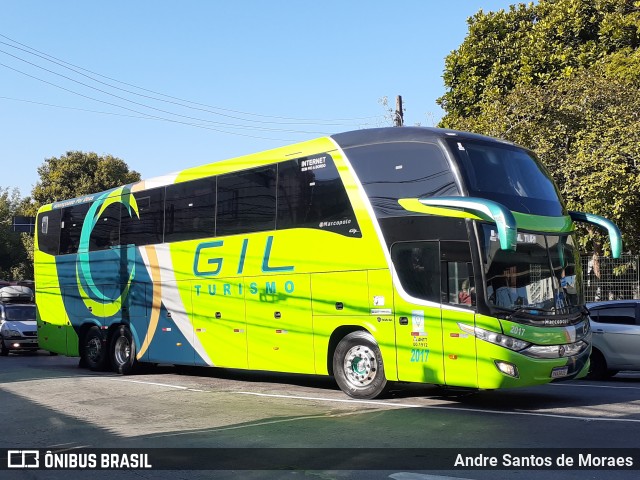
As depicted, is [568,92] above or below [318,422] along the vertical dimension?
above

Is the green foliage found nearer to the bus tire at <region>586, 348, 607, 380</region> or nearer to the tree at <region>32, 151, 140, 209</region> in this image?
the tree at <region>32, 151, 140, 209</region>

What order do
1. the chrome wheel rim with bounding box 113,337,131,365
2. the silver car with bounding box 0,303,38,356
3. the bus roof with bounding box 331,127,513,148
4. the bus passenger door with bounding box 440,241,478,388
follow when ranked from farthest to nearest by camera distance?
the silver car with bounding box 0,303,38,356, the chrome wheel rim with bounding box 113,337,131,365, the bus roof with bounding box 331,127,513,148, the bus passenger door with bounding box 440,241,478,388

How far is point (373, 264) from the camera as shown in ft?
38.7

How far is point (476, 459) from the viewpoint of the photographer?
7.25m

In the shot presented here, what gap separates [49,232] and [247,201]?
9037mm

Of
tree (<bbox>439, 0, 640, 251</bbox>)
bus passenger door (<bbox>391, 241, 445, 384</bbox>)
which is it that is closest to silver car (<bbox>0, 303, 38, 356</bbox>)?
tree (<bbox>439, 0, 640, 251</bbox>)

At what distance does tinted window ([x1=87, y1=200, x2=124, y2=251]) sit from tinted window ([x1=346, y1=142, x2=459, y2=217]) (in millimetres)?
8089

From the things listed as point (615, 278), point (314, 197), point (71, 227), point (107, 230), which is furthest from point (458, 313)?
point (615, 278)

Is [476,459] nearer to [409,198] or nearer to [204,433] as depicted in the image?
[204,433]

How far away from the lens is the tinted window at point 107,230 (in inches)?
716

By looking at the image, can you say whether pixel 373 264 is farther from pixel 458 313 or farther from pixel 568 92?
pixel 568 92

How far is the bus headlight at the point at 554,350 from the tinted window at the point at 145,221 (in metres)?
9.18

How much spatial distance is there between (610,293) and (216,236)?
1367cm

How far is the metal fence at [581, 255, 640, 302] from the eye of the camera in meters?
22.5
